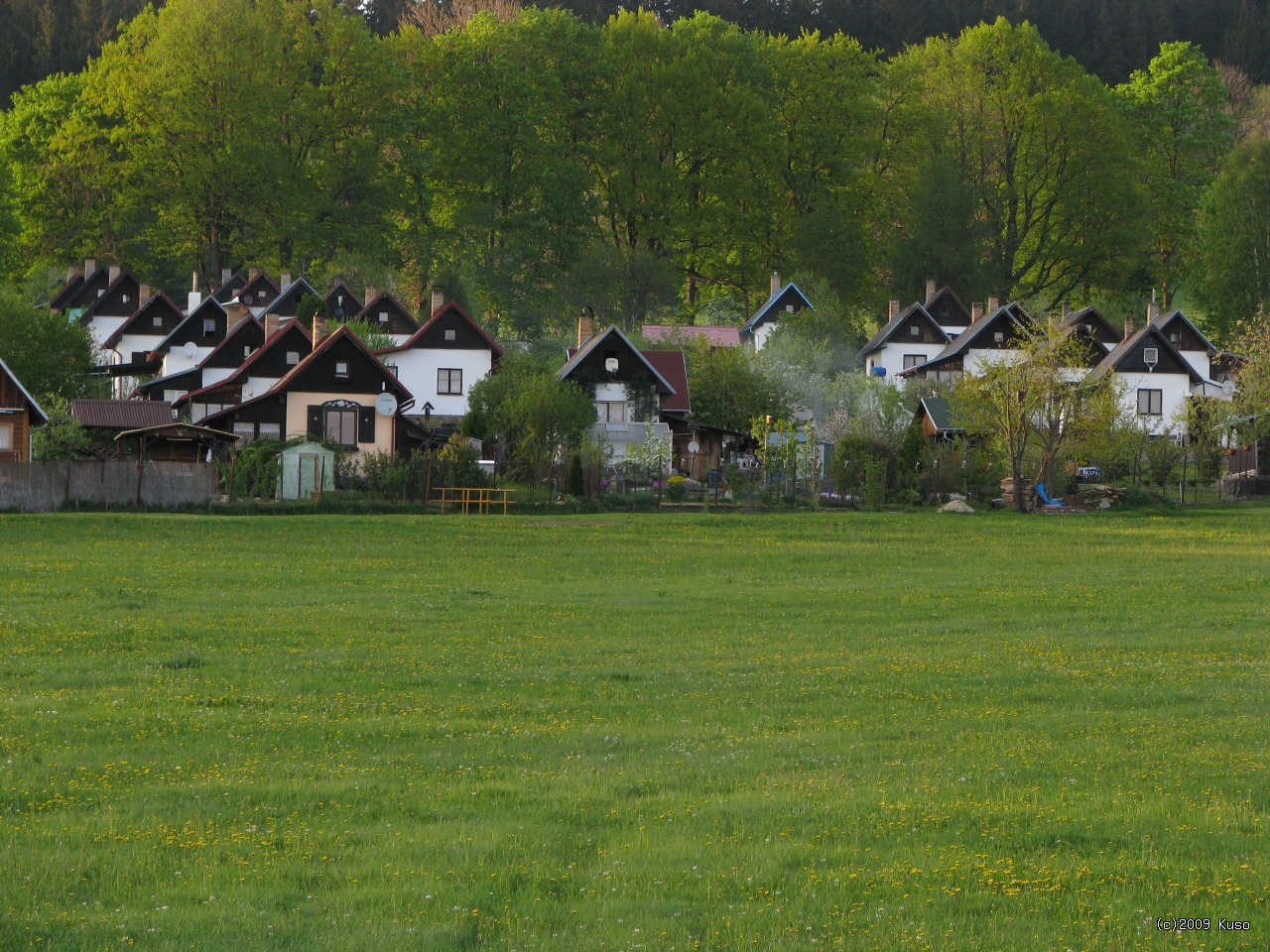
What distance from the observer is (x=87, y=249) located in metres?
106

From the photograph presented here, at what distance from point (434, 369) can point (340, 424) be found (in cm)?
1310

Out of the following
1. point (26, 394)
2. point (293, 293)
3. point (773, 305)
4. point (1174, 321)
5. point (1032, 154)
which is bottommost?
point (26, 394)

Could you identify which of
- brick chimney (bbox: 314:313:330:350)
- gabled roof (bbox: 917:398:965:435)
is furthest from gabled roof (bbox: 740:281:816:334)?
brick chimney (bbox: 314:313:330:350)

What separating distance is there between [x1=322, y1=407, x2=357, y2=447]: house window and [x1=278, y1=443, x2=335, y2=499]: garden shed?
313 inches

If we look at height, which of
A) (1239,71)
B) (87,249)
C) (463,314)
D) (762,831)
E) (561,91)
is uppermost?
(1239,71)

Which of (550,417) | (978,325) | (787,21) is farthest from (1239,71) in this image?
(550,417)

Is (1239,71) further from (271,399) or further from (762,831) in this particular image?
(762,831)

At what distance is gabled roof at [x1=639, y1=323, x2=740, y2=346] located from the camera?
89250mm

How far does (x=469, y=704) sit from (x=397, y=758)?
9.99 ft

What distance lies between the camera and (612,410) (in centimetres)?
7494

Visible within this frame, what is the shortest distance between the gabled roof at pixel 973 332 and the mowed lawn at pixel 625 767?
60.0 metres

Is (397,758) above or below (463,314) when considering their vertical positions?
below

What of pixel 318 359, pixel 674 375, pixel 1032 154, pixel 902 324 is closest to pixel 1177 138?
pixel 1032 154

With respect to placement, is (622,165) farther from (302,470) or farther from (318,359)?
(302,470)
